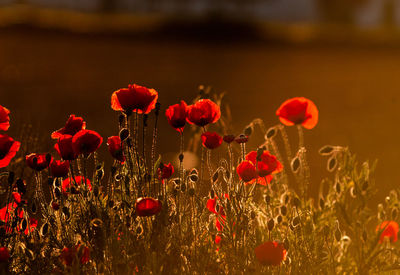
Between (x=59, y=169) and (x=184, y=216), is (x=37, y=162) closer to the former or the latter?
(x=59, y=169)

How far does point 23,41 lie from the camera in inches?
667

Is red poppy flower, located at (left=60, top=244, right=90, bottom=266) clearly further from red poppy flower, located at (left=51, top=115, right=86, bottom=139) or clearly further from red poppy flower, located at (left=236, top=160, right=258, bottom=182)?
red poppy flower, located at (left=236, top=160, right=258, bottom=182)

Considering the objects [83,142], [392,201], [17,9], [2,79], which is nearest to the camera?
[83,142]

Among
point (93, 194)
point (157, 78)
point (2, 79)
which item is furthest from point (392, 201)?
point (157, 78)

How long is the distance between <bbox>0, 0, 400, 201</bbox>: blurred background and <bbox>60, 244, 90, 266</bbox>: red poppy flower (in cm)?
119

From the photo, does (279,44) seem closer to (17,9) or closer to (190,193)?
(17,9)

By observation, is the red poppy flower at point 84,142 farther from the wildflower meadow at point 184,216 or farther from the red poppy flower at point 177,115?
the red poppy flower at point 177,115

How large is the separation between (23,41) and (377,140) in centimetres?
1243

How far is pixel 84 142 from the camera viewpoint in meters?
2.16

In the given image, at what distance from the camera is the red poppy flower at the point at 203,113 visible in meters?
2.28

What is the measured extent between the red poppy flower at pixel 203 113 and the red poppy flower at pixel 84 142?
39 centimetres

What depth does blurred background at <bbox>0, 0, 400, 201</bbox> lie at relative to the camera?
8344mm

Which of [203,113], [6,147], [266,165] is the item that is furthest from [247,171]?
[6,147]

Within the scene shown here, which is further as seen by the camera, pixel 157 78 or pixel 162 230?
pixel 157 78
